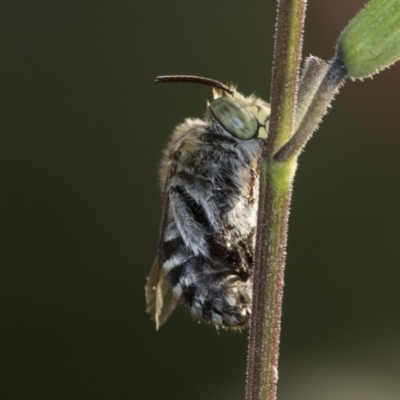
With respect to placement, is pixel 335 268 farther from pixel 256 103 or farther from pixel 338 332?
pixel 256 103

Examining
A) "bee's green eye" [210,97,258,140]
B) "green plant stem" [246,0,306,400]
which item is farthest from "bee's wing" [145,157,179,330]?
"green plant stem" [246,0,306,400]

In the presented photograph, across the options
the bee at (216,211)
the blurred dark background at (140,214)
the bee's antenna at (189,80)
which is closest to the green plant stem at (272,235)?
the bee at (216,211)

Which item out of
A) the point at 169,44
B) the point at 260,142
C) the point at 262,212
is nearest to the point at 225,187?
the point at 260,142

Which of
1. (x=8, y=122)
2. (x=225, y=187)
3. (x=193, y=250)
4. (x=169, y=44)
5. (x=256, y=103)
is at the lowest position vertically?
(x=193, y=250)

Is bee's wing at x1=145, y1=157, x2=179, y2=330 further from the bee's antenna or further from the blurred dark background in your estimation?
the blurred dark background

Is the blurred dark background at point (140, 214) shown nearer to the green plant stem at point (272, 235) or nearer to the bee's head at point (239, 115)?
the bee's head at point (239, 115)
